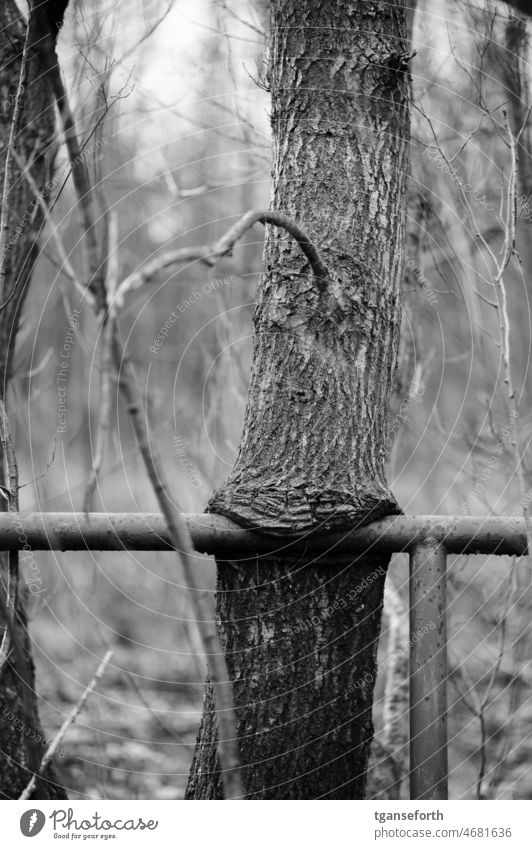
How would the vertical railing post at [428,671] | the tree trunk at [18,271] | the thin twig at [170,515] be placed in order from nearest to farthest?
the thin twig at [170,515], the vertical railing post at [428,671], the tree trunk at [18,271]

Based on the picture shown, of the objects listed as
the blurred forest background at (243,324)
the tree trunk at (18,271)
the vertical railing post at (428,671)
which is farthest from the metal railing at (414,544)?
the tree trunk at (18,271)

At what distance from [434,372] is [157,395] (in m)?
1.46

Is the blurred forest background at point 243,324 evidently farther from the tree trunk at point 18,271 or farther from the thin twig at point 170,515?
the thin twig at point 170,515

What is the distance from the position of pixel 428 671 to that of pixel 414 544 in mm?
216

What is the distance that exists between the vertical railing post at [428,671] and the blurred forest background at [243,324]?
15.7 inches

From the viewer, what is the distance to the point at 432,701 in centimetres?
123

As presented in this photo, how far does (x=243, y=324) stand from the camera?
2883 millimetres

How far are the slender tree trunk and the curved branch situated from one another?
0.08 meters

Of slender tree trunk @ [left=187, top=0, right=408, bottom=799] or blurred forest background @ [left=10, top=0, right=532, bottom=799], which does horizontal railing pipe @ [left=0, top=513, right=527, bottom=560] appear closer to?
slender tree trunk @ [left=187, top=0, right=408, bottom=799]

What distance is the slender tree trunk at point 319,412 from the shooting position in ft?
4.13

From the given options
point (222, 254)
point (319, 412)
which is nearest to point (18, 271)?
point (319, 412)

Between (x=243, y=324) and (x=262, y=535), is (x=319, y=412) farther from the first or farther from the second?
(x=243, y=324)
